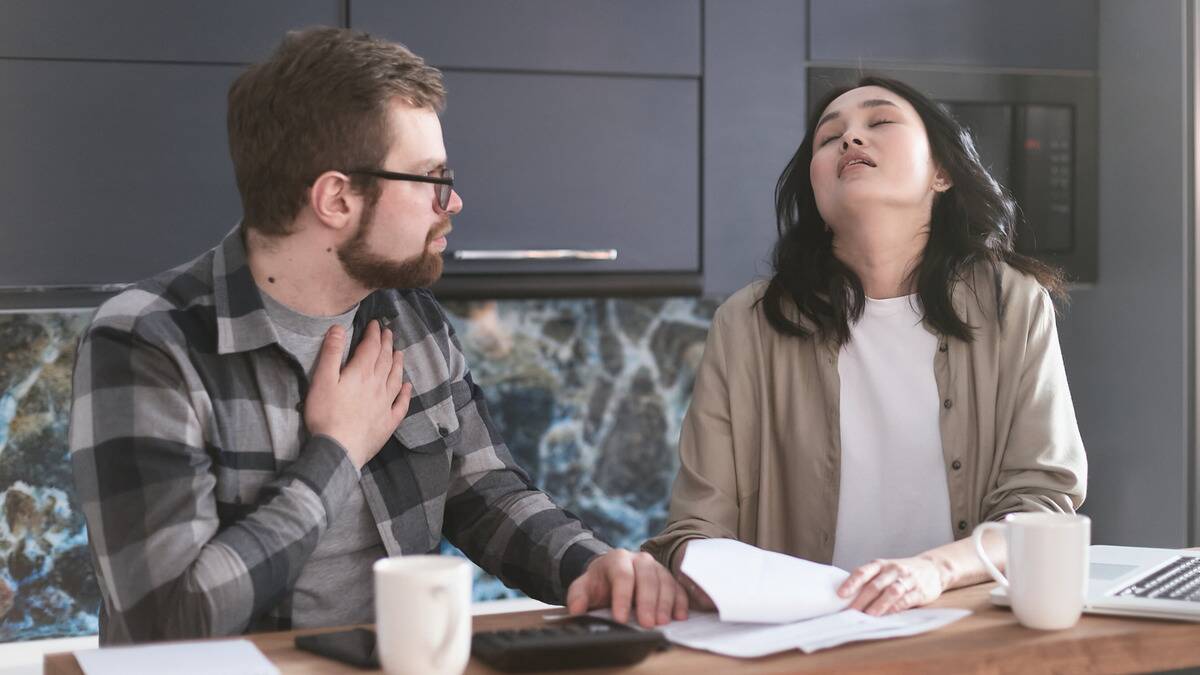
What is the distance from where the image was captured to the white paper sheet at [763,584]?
49.5 inches

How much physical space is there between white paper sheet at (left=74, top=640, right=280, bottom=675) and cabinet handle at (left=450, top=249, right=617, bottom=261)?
1.43 meters

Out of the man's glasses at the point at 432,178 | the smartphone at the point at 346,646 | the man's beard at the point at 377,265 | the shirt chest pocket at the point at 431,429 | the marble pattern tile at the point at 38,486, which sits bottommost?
the marble pattern tile at the point at 38,486

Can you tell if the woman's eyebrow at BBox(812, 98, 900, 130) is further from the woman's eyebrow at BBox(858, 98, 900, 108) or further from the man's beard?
the man's beard


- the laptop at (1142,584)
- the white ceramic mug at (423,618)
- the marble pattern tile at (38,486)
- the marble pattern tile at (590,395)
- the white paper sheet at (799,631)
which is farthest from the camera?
the marble pattern tile at (590,395)

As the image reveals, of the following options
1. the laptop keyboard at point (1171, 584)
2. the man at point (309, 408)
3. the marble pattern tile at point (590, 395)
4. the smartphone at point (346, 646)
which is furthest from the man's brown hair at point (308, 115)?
the marble pattern tile at point (590, 395)

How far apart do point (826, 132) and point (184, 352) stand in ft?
3.37

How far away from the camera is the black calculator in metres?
1.10

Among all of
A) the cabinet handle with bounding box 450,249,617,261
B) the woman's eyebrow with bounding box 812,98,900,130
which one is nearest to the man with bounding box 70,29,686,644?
the woman's eyebrow with bounding box 812,98,900,130

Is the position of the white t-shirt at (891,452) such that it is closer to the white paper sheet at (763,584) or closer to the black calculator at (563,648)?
the white paper sheet at (763,584)

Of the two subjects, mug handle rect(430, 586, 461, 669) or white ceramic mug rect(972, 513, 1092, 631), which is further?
white ceramic mug rect(972, 513, 1092, 631)

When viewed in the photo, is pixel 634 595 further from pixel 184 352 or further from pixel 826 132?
pixel 826 132

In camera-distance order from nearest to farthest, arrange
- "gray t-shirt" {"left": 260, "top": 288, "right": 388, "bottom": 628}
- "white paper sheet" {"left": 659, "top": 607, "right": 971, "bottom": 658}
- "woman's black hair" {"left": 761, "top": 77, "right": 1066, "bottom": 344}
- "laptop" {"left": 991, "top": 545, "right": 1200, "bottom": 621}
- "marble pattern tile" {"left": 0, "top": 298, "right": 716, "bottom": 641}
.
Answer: "white paper sheet" {"left": 659, "top": 607, "right": 971, "bottom": 658} < "laptop" {"left": 991, "top": 545, "right": 1200, "bottom": 621} < "gray t-shirt" {"left": 260, "top": 288, "right": 388, "bottom": 628} < "woman's black hair" {"left": 761, "top": 77, "right": 1066, "bottom": 344} < "marble pattern tile" {"left": 0, "top": 298, "right": 716, "bottom": 641}

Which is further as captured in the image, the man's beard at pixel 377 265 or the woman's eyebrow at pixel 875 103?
the woman's eyebrow at pixel 875 103

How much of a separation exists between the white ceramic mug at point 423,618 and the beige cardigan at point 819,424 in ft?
2.25
